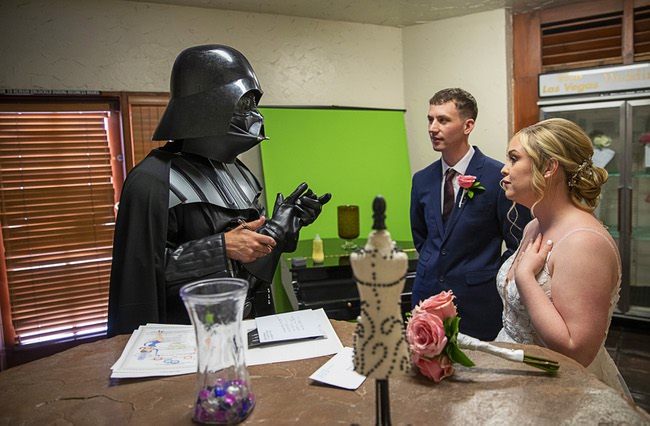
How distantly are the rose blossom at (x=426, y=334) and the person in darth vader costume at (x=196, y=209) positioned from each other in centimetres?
91

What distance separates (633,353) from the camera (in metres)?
3.60

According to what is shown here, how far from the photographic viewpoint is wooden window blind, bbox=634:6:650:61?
382 cm

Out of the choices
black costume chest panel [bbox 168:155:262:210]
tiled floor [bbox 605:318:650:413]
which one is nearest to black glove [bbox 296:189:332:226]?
black costume chest panel [bbox 168:155:262:210]

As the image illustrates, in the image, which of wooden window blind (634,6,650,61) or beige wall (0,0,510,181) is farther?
wooden window blind (634,6,650,61)

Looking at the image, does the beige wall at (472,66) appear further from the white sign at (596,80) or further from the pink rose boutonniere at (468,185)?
the pink rose boutonniere at (468,185)

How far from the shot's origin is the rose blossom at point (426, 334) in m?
1.13

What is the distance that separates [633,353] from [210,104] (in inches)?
137

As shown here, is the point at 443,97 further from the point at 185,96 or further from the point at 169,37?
the point at 169,37

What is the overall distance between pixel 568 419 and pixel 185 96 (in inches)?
70.5

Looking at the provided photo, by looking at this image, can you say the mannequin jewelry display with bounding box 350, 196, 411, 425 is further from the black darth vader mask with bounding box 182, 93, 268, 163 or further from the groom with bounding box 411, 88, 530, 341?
the groom with bounding box 411, 88, 530, 341

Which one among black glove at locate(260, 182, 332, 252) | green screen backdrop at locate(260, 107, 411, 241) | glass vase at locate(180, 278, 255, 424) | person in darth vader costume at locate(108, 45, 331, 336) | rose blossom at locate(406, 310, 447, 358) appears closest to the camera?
glass vase at locate(180, 278, 255, 424)

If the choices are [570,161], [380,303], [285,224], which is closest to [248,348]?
[380,303]

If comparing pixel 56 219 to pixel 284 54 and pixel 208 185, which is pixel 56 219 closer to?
pixel 208 185

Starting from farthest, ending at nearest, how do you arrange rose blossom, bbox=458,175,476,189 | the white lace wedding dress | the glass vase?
rose blossom, bbox=458,175,476,189
the white lace wedding dress
the glass vase
